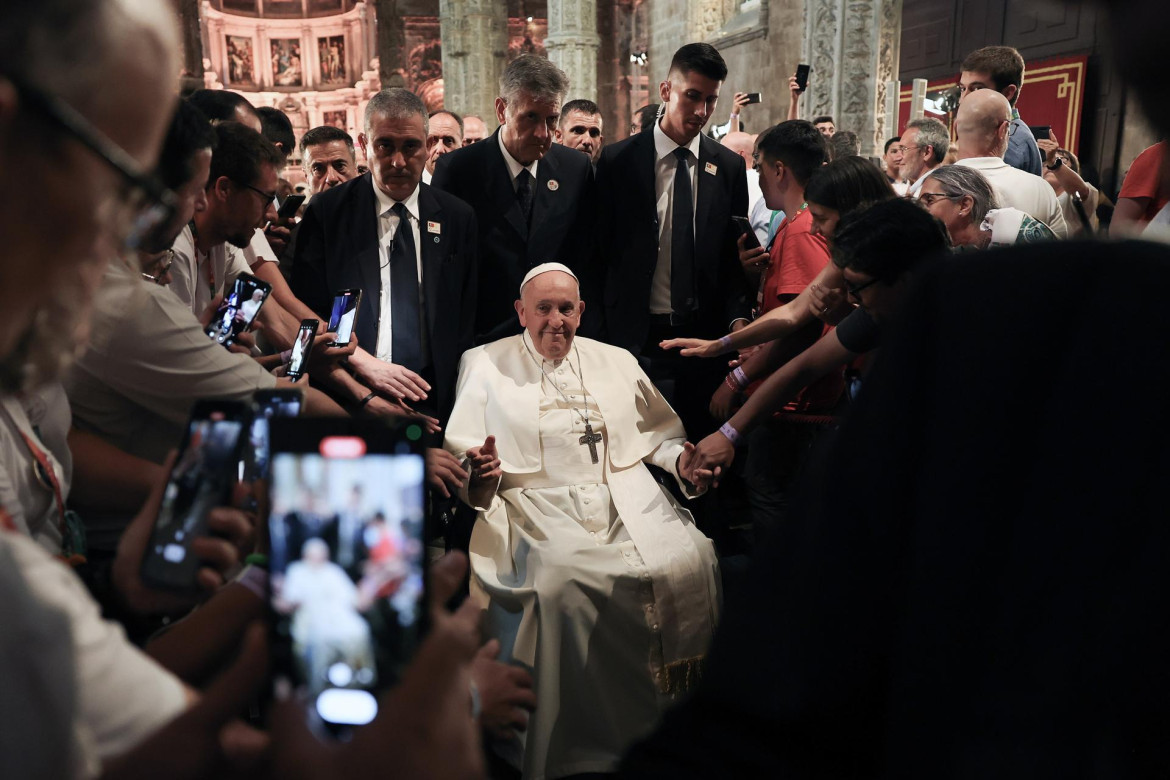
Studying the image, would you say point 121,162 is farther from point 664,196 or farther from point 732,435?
point 664,196

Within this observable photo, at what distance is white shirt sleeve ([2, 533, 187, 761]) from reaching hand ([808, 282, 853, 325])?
8.98ft

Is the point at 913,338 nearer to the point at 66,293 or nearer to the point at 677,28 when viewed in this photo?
the point at 66,293

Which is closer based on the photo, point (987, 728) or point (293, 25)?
point (987, 728)

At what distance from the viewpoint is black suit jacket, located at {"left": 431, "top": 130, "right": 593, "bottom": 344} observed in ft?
13.2

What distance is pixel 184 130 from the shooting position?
6.31 ft

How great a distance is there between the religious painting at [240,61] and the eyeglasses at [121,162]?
77.2 feet

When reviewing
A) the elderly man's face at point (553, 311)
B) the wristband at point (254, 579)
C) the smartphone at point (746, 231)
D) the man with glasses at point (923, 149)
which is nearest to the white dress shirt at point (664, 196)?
the smartphone at point (746, 231)

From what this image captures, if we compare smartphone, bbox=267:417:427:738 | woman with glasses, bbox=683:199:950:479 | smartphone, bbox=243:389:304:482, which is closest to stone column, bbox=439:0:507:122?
woman with glasses, bbox=683:199:950:479

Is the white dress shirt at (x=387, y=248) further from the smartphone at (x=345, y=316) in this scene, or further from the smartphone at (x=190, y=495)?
the smartphone at (x=190, y=495)

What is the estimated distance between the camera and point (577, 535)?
307cm

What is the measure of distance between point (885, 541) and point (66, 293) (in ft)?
2.49

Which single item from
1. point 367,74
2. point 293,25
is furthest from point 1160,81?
point 293,25

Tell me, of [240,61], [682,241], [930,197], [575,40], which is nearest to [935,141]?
[682,241]

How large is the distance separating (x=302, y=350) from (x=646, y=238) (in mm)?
2120
